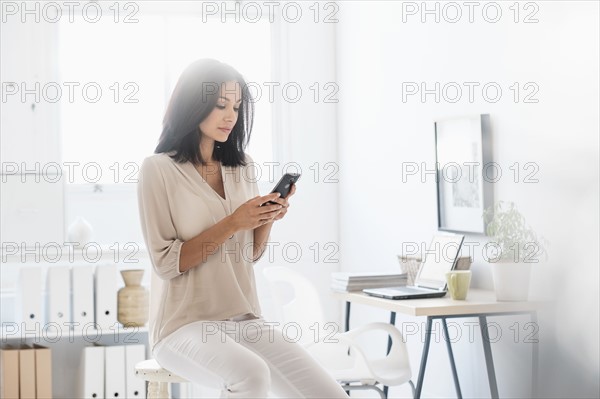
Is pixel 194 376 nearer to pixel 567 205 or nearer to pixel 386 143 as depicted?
pixel 567 205

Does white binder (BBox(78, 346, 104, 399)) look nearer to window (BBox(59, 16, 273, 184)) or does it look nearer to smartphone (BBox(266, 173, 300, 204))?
window (BBox(59, 16, 273, 184))

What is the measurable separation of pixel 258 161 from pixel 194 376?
9.46 ft

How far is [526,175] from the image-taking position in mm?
3180

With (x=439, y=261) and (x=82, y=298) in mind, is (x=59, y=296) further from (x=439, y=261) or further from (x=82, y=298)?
(x=439, y=261)

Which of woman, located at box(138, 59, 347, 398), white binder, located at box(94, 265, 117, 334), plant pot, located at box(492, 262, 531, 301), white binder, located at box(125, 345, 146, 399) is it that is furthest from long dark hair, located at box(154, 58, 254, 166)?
white binder, located at box(125, 345, 146, 399)

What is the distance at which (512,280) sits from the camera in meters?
2.98

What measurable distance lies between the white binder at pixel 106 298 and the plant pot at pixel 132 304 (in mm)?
33

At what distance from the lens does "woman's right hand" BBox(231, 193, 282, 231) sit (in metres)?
2.29

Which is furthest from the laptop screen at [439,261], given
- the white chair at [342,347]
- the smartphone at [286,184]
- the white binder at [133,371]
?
the white binder at [133,371]

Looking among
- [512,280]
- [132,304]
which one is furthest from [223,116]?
[132,304]

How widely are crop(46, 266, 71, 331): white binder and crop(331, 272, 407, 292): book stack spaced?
1.26 metres

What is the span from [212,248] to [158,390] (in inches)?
46.6

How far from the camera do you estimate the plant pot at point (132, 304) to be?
161 inches

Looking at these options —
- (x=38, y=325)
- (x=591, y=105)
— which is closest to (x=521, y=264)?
(x=591, y=105)
